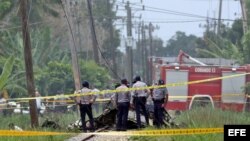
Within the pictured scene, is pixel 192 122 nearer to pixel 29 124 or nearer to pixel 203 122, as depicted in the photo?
pixel 203 122

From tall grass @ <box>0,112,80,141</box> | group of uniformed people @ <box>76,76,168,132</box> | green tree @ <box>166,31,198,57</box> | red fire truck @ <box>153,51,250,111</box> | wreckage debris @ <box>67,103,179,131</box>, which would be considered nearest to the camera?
tall grass @ <box>0,112,80,141</box>

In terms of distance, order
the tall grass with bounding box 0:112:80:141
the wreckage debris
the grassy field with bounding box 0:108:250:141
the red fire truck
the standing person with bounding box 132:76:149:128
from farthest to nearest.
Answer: the red fire truck → the wreckage debris → the standing person with bounding box 132:76:149:128 → the tall grass with bounding box 0:112:80:141 → the grassy field with bounding box 0:108:250:141

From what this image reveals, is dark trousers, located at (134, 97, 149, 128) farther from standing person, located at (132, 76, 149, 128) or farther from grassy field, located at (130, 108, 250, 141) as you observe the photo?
grassy field, located at (130, 108, 250, 141)

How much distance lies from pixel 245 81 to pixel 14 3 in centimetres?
2201

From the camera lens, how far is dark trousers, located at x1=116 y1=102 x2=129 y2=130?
1734cm

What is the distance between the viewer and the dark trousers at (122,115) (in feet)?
56.9

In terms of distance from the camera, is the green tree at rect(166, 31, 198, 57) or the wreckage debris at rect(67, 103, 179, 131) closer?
the wreckage debris at rect(67, 103, 179, 131)

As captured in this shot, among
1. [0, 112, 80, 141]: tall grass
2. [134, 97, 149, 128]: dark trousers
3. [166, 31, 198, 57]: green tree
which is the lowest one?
[166, 31, 198, 57]: green tree

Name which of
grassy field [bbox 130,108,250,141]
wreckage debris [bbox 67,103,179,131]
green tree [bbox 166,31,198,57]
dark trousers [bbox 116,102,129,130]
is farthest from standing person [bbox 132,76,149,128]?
green tree [bbox 166,31,198,57]

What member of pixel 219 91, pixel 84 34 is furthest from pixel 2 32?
pixel 84 34

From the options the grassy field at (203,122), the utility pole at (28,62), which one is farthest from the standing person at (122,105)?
the utility pole at (28,62)

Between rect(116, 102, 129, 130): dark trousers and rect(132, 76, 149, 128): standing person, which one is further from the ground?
rect(132, 76, 149, 128): standing person

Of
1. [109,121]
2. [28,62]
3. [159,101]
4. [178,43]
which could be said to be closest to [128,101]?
[159,101]

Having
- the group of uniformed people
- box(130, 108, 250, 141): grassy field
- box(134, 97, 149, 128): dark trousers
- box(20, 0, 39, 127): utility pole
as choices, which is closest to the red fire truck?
box(130, 108, 250, 141): grassy field
